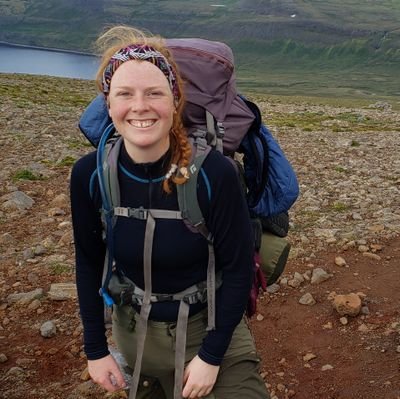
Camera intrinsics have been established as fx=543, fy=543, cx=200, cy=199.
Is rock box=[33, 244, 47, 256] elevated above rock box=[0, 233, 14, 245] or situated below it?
above

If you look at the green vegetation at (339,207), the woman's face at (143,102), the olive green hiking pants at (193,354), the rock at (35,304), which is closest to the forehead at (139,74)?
the woman's face at (143,102)

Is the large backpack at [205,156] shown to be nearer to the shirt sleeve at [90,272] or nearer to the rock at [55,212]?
the shirt sleeve at [90,272]

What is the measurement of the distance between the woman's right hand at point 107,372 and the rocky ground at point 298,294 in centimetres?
217

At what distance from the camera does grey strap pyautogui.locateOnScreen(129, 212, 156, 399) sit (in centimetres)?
349

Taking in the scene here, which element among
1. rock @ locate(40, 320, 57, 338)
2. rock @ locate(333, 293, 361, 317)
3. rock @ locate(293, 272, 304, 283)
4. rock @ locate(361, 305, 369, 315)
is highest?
rock @ locate(333, 293, 361, 317)

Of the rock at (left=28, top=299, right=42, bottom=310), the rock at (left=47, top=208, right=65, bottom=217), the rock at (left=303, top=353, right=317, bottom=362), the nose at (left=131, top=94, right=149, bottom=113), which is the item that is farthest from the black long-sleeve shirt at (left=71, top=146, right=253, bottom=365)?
the rock at (left=47, top=208, right=65, bottom=217)

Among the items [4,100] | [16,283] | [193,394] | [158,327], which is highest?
[158,327]

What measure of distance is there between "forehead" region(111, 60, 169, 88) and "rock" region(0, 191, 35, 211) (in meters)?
8.49

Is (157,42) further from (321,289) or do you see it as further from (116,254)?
(321,289)

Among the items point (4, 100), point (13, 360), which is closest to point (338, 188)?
point (13, 360)

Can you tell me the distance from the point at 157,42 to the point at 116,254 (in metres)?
1.45

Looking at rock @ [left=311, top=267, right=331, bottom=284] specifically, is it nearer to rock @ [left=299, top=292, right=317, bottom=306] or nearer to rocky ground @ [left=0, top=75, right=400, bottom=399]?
rocky ground @ [left=0, top=75, right=400, bottom=399]

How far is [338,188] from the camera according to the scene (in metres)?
13.3

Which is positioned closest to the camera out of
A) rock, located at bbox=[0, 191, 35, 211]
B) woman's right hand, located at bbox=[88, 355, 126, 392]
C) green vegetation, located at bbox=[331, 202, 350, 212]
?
woman's right hand, located at bbox=[88, 355, 126, 392]
